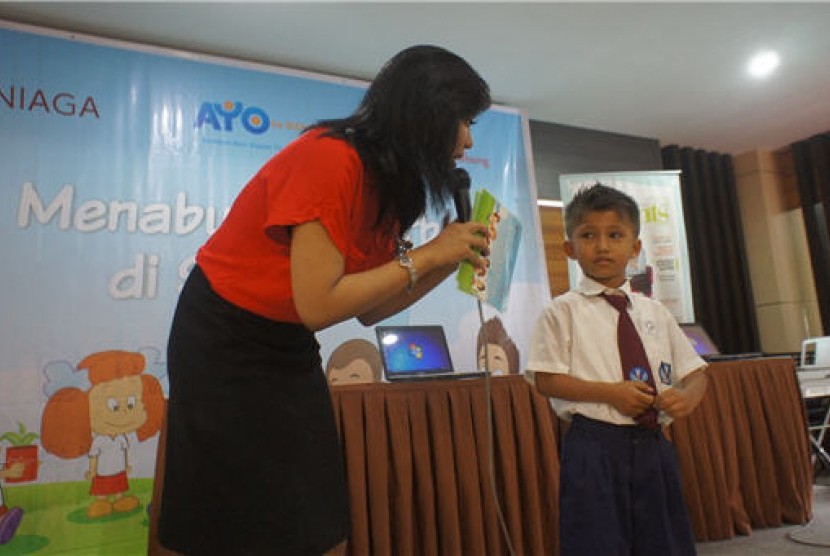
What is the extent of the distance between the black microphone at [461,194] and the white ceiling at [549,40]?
7.30ft

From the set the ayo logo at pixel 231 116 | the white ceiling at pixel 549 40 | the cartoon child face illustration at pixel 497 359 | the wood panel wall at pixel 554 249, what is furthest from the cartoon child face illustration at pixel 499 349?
the ayo logo at pixel 231 116

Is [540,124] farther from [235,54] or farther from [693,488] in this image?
[693,488]

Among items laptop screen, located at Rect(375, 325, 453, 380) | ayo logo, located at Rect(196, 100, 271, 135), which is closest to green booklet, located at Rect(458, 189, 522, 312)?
laptop screen, located at Rect(375, 325, 453, 380)

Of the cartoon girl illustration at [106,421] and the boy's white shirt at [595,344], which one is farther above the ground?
the boy's white shirt at [595,344]

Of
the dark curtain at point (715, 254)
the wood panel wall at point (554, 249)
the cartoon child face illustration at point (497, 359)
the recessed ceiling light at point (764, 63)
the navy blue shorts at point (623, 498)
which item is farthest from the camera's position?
the dark curtain at point (715, 254)

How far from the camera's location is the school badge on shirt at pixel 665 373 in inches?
52.1

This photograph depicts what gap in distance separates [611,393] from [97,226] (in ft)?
7.94

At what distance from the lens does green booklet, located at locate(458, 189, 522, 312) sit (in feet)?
3.17

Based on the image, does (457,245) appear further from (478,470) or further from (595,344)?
(478,470)

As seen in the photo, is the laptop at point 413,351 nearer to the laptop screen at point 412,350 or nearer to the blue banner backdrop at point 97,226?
the laptop screen at point 412,350

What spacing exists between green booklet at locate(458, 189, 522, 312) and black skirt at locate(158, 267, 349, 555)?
0.30 m

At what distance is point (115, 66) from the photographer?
9.52 ft

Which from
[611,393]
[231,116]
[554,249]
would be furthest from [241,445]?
[554,249]

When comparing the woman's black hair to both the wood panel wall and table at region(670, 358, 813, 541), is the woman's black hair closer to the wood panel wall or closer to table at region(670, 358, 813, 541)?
table at region(670, 358, 813, 541)
